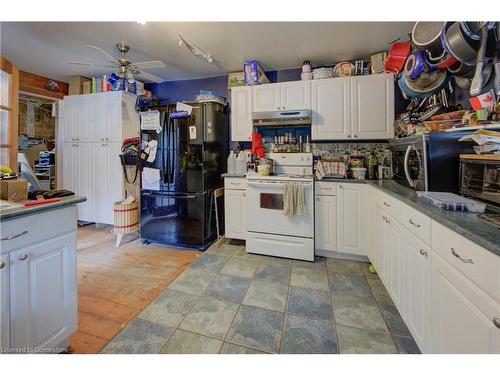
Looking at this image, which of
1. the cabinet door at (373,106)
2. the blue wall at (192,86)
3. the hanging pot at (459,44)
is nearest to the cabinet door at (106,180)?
the blue wall at (192,86)

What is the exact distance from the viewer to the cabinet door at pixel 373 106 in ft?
7.98

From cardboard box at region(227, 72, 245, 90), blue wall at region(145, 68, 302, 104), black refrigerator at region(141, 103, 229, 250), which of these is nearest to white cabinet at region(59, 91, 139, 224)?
blue wall at region(145, 68, 302, 104)

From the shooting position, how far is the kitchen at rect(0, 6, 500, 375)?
3.45ft

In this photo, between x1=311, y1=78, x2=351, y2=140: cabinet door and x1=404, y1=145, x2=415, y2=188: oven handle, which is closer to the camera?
x1=404, y1=145, x2=415, y2=188: oven handle

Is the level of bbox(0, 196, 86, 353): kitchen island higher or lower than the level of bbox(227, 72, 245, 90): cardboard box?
lower

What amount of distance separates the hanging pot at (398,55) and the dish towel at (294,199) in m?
1.49

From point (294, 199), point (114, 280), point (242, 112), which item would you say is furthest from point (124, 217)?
point (294, 199)

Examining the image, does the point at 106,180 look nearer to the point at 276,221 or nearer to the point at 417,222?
the point at 276,221

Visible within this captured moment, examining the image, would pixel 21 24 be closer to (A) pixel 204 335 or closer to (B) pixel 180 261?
(B) pixel 180 261

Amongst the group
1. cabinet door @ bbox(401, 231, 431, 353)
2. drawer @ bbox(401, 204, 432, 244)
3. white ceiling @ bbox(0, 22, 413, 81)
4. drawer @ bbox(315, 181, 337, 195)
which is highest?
white ceiling @ bbox(0, 22, 413, 81)

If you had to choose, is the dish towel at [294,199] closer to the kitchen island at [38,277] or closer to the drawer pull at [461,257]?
the drawer pull at [461,257]

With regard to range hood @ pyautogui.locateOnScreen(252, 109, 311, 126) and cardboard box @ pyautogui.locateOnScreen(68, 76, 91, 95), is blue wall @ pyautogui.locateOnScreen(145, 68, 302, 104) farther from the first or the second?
cardboard box @ pyautogui.locateOnScreen(68, 76, 91, 95)

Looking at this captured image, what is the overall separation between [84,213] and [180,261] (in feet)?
7.34

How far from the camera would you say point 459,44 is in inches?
55.1
